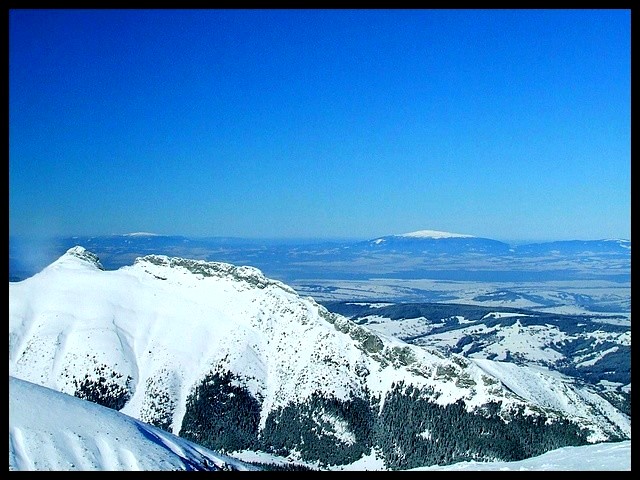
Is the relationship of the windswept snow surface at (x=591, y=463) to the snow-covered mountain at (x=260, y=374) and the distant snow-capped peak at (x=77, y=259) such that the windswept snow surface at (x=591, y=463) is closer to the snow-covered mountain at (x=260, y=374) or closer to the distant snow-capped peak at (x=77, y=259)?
the snow-covered mountain at (x=260, y=374)

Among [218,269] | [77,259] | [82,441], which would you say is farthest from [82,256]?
[82,441]

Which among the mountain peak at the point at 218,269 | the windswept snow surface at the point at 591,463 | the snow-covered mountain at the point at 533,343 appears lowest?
the snow-covered mountain at the point at 533,343

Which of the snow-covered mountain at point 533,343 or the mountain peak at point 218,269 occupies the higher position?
the mountain peak at point 218,269

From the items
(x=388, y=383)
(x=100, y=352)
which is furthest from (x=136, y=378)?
(x=388, y=383)

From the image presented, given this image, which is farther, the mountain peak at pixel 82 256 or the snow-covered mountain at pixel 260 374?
the mountain peak at pixel 82 256

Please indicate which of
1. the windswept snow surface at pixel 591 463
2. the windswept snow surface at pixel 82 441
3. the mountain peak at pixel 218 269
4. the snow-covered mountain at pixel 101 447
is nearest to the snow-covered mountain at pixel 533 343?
the mountain peak at pixel 218 269

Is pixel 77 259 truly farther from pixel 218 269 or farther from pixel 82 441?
pixel 82 441
